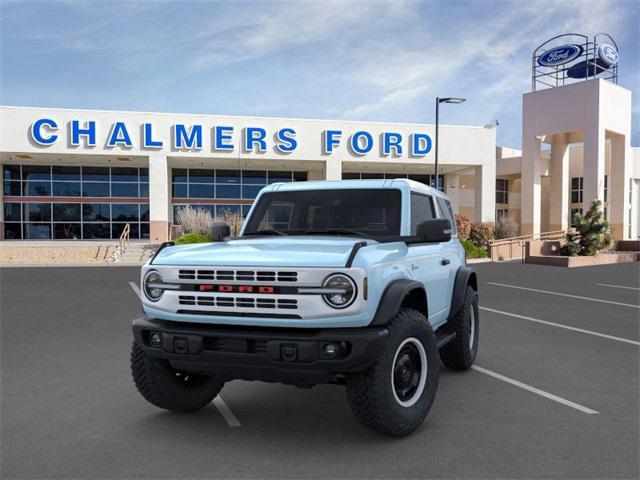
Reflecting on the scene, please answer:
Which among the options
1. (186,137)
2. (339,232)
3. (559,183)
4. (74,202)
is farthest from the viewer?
(559,183)

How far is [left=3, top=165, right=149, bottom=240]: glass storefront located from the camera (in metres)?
34.6

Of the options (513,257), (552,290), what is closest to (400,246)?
(552,290)

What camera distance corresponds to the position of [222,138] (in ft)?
104

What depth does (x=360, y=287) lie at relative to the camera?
373 cm

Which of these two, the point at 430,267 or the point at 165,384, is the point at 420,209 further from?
the point at 165,384

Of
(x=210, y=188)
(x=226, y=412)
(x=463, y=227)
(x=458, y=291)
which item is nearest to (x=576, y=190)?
(x=463, y=227)

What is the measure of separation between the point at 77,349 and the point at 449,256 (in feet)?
16.3

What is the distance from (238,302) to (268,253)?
43cm

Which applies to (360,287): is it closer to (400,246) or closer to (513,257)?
(400,246)

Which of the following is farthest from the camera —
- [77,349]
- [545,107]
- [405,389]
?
[545,107]

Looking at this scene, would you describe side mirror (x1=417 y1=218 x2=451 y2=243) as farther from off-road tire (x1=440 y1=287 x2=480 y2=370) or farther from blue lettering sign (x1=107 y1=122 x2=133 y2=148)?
blue lettering sign (x1=107 y1=122 x2=133 y2=148)

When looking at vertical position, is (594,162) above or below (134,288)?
above

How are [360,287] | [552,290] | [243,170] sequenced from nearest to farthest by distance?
[360,287] → [552,290] → [243,170]

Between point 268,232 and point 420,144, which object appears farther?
point 420,144
